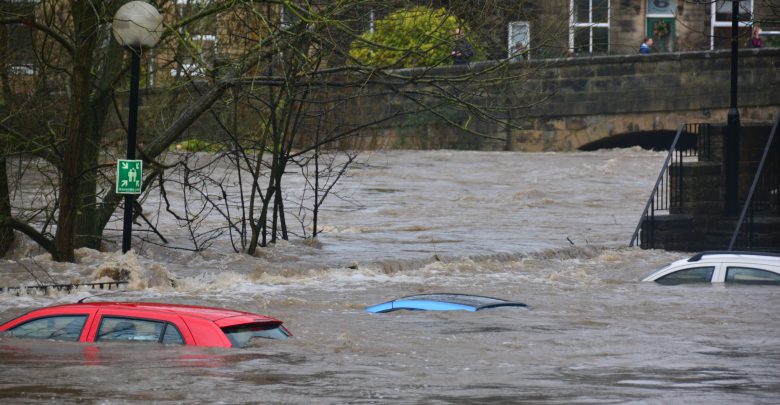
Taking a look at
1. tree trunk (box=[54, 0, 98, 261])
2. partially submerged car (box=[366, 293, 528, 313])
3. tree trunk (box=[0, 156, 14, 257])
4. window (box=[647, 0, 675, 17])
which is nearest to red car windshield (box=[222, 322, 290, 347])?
partially submerged car (box=[366, 293, 528, 313])

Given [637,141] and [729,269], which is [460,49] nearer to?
[729,269]

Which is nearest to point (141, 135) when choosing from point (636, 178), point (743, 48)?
point (636, 178)

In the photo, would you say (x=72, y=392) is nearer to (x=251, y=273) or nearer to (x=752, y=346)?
(x=752, y=346)

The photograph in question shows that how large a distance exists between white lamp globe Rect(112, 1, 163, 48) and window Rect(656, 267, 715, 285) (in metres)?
6.54

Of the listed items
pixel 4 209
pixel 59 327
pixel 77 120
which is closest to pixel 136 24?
pixel 77 120

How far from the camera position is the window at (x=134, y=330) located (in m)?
9.95

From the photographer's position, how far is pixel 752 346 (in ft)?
41.9

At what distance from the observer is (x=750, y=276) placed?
48.5ft

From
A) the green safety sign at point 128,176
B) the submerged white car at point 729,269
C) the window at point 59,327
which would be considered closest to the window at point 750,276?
the submerged white car at point 729,269

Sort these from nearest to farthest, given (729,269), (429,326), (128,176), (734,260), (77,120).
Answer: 1. (429,326)
2. (729,269)
3. (734,260)
4. (128,176)
5. (77,120)

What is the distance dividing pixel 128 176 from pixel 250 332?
591 cm

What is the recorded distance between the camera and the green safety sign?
15578 mm

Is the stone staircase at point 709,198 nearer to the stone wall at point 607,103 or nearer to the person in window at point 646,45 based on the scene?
the stone wall at point 607,103

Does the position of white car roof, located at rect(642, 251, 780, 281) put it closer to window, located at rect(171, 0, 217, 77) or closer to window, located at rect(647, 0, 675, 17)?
window, located at rect(171, 0, 217, 77)
